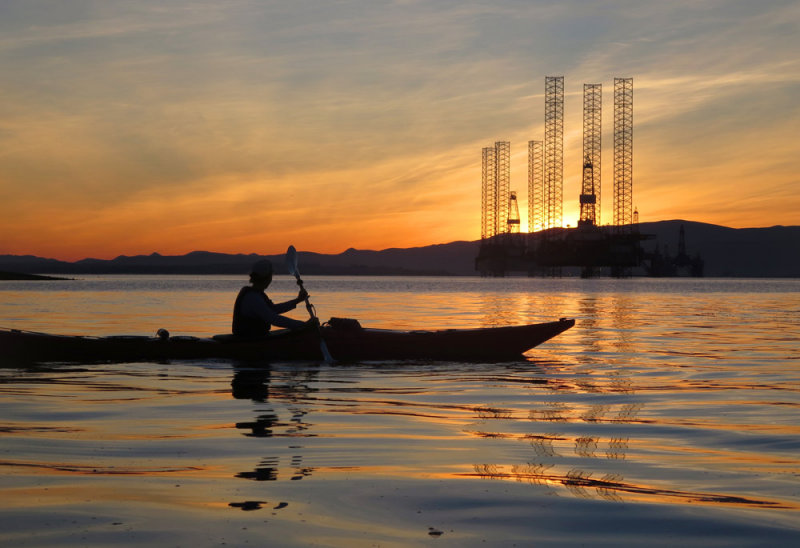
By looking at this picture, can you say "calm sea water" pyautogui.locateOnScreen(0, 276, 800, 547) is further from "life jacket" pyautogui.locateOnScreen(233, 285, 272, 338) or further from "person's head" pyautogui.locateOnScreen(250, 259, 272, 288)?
"person's head" pyautogui.locateOnScreen(250, 259, 272, 288)

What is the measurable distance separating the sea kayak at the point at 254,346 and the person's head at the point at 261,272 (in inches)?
43.2

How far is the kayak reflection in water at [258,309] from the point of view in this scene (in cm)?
1343

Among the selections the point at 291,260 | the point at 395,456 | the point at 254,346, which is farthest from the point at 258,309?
the point at 395,456

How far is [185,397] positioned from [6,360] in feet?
16.2

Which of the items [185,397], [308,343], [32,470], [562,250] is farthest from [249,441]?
[562,250]

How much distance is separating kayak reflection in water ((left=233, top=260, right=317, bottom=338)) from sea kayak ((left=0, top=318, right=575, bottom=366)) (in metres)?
0.16

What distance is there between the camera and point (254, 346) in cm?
1407

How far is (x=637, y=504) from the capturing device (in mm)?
5285

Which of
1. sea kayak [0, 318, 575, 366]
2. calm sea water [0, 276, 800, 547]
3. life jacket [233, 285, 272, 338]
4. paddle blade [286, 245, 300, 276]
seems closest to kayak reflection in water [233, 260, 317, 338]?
life jacket [233, 285, 272, 338]

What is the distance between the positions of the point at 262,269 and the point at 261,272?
61 mm

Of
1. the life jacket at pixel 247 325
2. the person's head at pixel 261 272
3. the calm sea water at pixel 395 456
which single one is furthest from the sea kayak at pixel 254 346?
the person's head at pixel 261 272

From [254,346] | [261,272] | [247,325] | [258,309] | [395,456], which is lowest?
[395,456]

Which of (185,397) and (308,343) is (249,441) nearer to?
(185,397)

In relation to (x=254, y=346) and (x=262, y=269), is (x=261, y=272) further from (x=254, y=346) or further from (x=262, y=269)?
(x=254, y=346)
